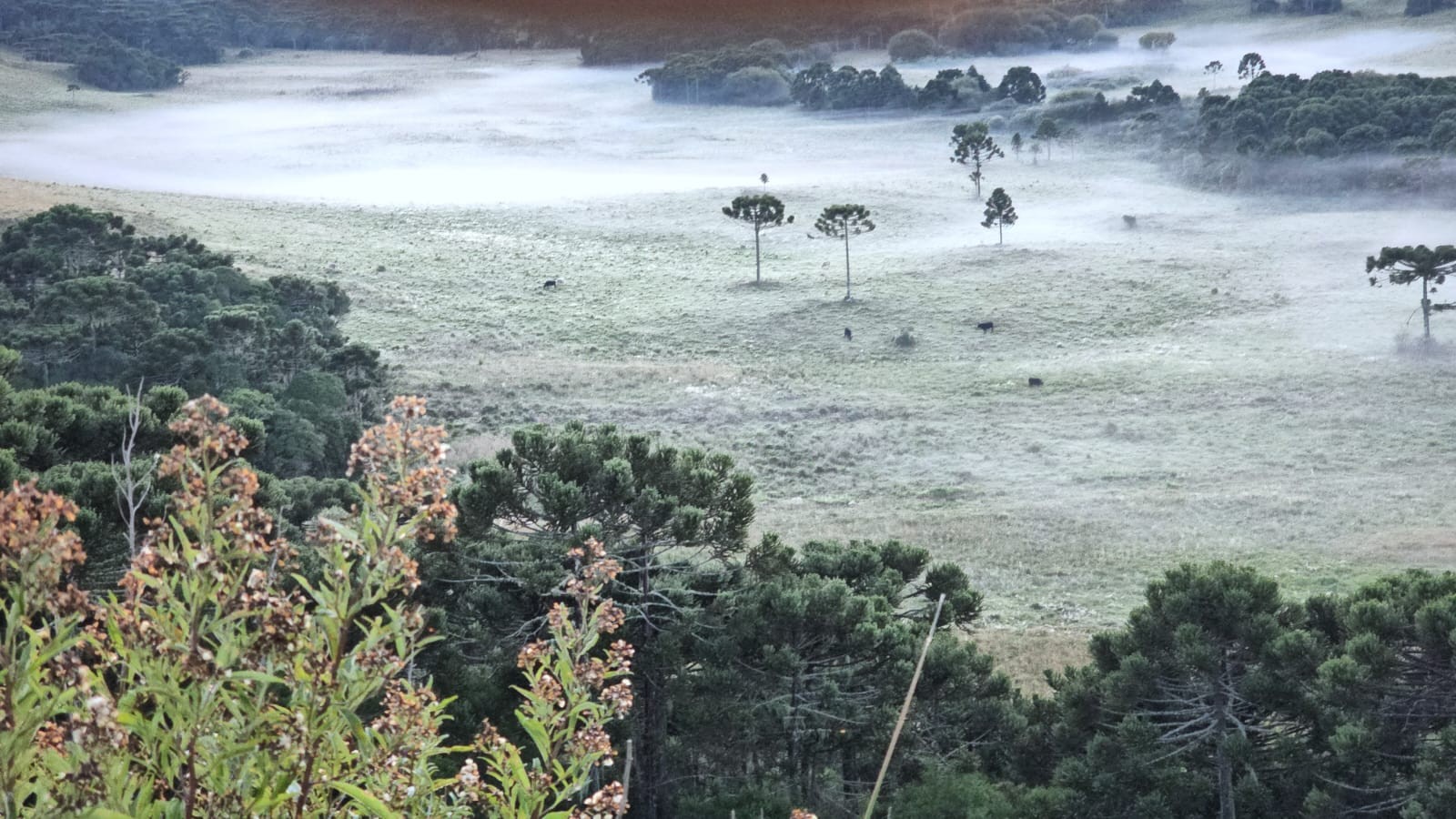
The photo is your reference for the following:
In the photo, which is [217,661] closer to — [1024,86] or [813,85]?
[1024,86]

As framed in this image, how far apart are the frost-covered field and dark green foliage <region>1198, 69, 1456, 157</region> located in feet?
19.3

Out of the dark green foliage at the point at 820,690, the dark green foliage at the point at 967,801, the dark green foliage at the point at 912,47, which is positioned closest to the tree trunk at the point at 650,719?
the dark green foliage at the point at 820,690

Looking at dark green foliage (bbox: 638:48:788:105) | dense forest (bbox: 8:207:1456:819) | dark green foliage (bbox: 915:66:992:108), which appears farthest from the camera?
dark green foliage (bbox: 638:48:788:105)

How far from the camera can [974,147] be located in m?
102

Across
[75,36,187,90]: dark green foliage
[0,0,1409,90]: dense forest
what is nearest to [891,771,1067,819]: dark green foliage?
[0,0,1409,90]: dense forest

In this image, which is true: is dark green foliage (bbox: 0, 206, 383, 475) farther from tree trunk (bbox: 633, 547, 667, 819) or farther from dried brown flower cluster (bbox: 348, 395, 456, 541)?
dried brown flower cluster (bbox: 348, 395, 456, 541)

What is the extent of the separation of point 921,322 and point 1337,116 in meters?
42.6

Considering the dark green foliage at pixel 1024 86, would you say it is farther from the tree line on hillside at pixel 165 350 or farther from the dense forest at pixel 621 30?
the tree line on hillside at pixel 165 350

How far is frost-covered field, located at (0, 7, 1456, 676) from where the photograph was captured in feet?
135

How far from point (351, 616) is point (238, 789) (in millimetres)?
564

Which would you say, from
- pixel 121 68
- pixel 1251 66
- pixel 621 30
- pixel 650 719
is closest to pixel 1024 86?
pixel 1251 66

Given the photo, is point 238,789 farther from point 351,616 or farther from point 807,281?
point 807,281

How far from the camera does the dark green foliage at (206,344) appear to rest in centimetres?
4225

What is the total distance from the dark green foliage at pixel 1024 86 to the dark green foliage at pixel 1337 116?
23303mm
